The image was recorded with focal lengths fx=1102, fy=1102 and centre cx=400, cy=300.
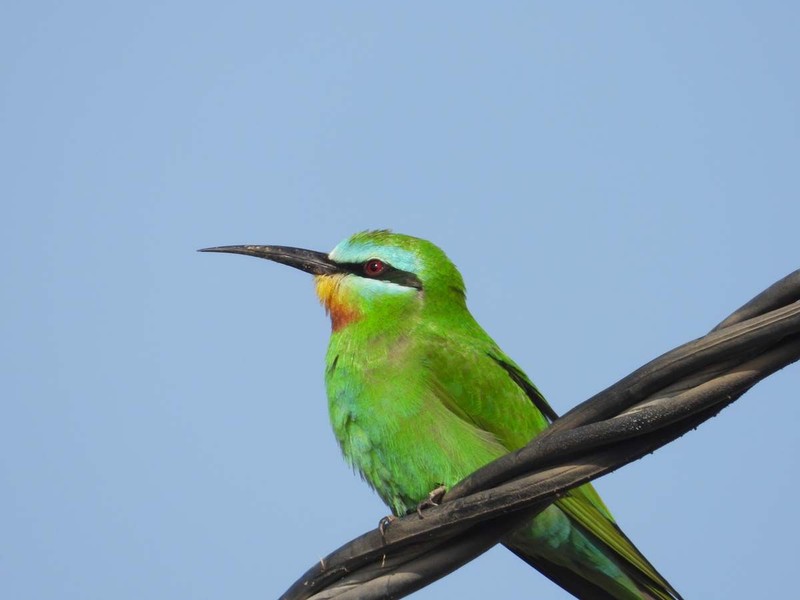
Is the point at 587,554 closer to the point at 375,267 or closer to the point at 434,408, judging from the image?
the point at 434,408

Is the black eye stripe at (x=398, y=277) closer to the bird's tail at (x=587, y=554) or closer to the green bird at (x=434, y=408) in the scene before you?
the green bird at (x=434, y=408)

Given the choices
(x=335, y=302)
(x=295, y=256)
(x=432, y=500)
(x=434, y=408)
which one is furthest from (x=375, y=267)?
(x=432, y=500)

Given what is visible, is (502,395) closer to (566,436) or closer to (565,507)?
(565,507)

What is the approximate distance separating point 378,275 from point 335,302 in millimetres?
220

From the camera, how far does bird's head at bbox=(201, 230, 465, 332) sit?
4664mm

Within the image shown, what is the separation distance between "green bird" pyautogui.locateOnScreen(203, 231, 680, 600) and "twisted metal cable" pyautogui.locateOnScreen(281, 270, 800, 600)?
1093 mm

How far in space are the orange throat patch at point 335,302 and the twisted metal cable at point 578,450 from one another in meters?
2.12

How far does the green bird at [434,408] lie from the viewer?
3.68 metres

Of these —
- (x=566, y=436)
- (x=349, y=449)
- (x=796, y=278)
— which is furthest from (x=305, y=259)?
(x=796, y=278)

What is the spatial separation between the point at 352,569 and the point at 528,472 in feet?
1.78

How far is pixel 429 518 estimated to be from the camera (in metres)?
2.49

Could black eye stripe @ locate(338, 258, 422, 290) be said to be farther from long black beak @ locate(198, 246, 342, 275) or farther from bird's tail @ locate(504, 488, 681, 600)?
bird's tail @ locate(504, 488, 681, 600)

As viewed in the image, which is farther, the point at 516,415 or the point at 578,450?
the point at 516,415

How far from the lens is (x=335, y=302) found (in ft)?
15.6
